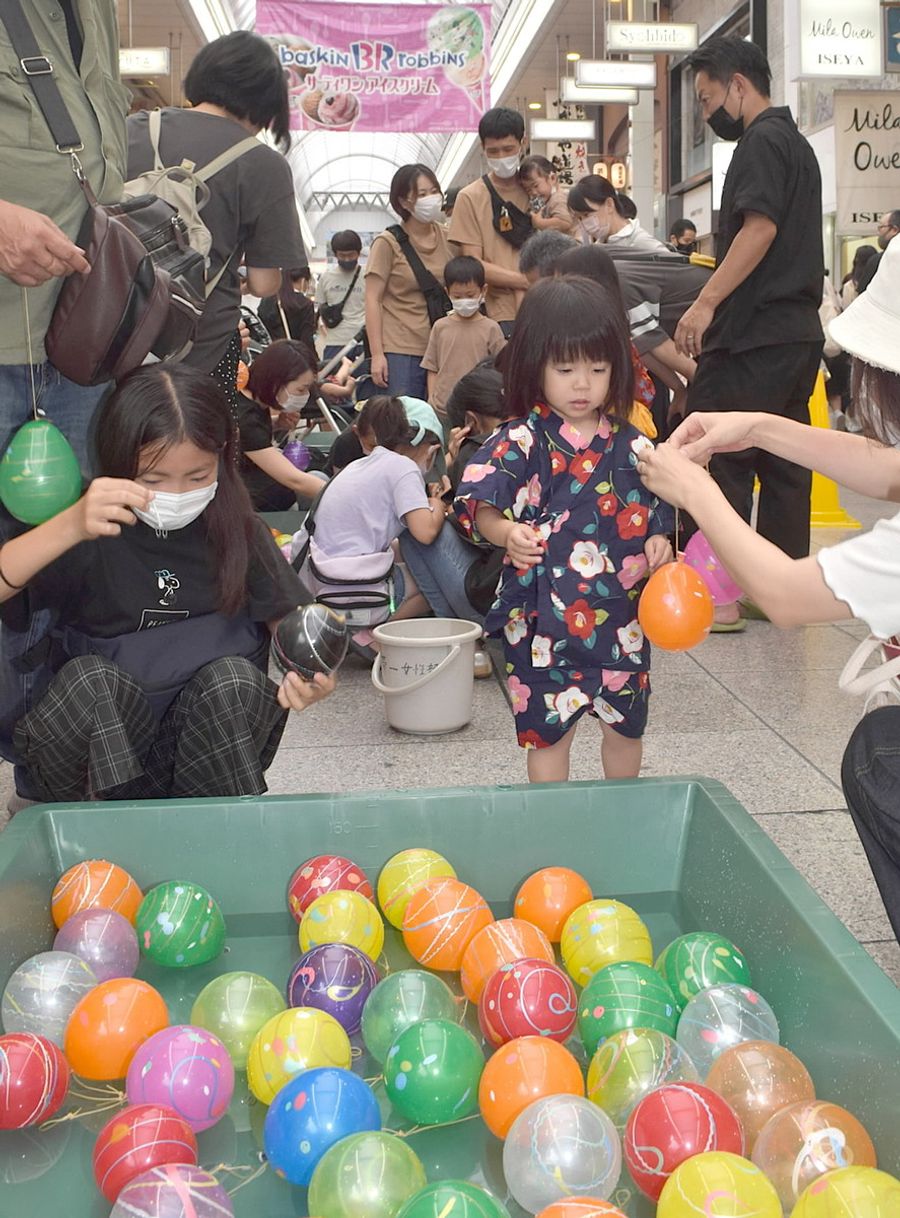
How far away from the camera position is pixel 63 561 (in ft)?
7.46

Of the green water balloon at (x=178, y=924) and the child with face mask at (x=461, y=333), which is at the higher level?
the child with face mask at (x=461, y=333)

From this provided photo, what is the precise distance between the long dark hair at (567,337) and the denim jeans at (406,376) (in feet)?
10.9

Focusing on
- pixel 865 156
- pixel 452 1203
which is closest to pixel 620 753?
pixel 452 1203

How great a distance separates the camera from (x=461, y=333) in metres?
5.18

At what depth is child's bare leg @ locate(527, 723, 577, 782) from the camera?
8.47 feet

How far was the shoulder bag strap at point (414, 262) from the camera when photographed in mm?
5453

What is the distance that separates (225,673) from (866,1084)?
1.37 meters

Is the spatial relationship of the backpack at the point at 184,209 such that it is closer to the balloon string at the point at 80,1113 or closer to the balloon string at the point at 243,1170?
the balloon string at the point at 80,1113

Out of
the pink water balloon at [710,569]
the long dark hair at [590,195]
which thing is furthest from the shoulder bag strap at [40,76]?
the long dark hair at [590,195]

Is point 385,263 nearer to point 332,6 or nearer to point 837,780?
point 837,780

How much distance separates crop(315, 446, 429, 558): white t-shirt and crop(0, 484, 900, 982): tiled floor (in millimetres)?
516

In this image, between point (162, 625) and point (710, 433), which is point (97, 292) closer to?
point (162, 625)

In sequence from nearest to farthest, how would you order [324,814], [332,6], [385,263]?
1. [324,814]
2. [385,263]
3. [332,6]

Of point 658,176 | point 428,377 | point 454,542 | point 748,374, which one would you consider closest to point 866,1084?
point 454,542
